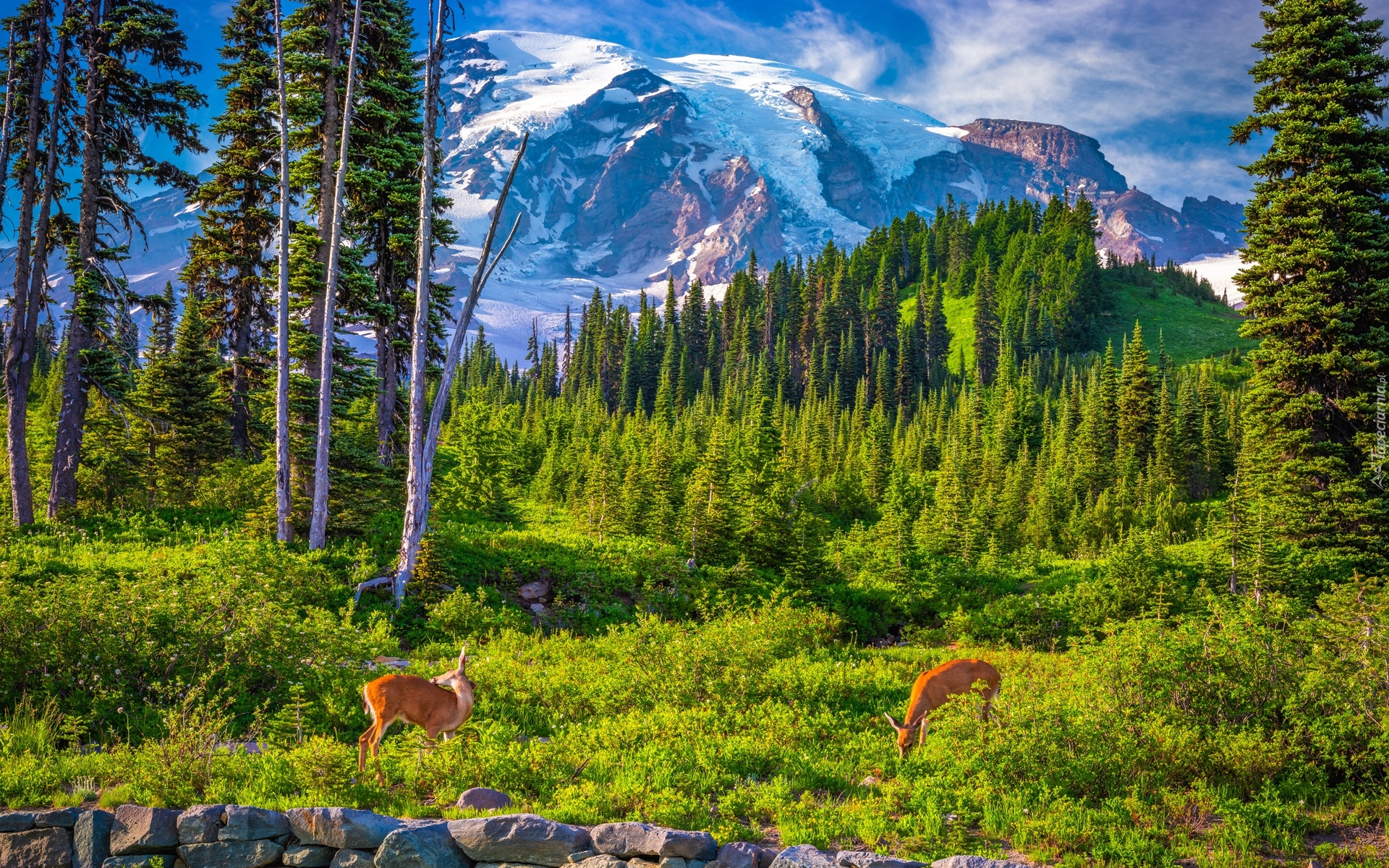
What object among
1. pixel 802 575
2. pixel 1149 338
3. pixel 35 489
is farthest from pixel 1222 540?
pixel 1149 338

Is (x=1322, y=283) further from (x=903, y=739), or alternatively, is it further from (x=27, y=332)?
(x=27, y=332)

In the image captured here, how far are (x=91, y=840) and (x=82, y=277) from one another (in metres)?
17.8

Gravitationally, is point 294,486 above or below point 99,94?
below

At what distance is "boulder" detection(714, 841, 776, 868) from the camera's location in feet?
20.6

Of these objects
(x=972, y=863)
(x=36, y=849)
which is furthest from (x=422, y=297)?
(x=972, y=863)

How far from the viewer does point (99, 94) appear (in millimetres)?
20703

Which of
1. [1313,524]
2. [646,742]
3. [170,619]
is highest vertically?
[1313,524]

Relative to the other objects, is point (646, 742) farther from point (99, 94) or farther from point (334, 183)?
point (99, 94)

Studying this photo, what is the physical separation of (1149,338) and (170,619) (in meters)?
116

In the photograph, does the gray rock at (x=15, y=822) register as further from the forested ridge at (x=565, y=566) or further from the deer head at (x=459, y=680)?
the deer head at (x=459, y=680)

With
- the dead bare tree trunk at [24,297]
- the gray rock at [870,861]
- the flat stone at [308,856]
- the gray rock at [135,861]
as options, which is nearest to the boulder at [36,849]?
the gray rock at [135,861]

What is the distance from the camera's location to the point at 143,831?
671 cm

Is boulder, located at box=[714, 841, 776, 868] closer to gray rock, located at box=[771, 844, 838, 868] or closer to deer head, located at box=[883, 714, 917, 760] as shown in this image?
gray rock, located at box=[771, 844, 838, 868]

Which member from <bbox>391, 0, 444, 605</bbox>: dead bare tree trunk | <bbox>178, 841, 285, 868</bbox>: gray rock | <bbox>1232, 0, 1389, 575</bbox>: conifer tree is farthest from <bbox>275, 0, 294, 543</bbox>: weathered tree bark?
<bbox>1232, 0, 1389, 575</bbox>: conifer tree
